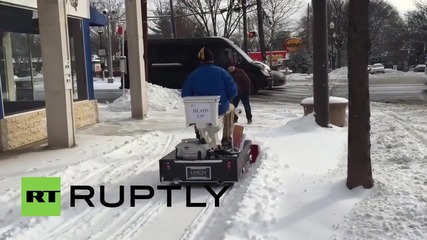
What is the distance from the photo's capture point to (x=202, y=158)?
670 centimetres

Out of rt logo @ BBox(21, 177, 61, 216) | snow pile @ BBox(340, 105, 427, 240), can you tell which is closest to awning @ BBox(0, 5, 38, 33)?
rt logo @ BBox(21, 177, 61, 216)

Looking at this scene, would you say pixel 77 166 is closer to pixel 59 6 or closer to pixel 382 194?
pixel 59 6

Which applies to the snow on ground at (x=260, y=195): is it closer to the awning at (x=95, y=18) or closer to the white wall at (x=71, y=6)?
the white wall at (x=71, y=6)

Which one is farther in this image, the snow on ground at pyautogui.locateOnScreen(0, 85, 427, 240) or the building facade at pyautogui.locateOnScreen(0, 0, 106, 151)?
the building facade at pyautogui.locateOnScreen(0, 0, 106, 151)

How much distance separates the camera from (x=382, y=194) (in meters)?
5.66

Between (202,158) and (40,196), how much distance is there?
205cm

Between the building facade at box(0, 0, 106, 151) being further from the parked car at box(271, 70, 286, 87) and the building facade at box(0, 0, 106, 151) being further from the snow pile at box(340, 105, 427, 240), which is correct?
the parked car at box(271, 70, 286, 87)

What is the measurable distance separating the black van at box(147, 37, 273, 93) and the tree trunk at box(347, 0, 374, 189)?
15049 millimetres

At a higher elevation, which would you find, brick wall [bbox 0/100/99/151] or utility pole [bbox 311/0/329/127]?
utility pole [bbox 311/0/329/127]

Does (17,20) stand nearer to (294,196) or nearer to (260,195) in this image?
(260,195)

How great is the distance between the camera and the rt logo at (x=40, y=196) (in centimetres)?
568

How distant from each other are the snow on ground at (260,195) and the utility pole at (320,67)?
68cm

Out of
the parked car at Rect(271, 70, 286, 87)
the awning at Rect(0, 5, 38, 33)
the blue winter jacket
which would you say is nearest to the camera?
the blue winter jacket

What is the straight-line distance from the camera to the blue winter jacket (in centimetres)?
691
